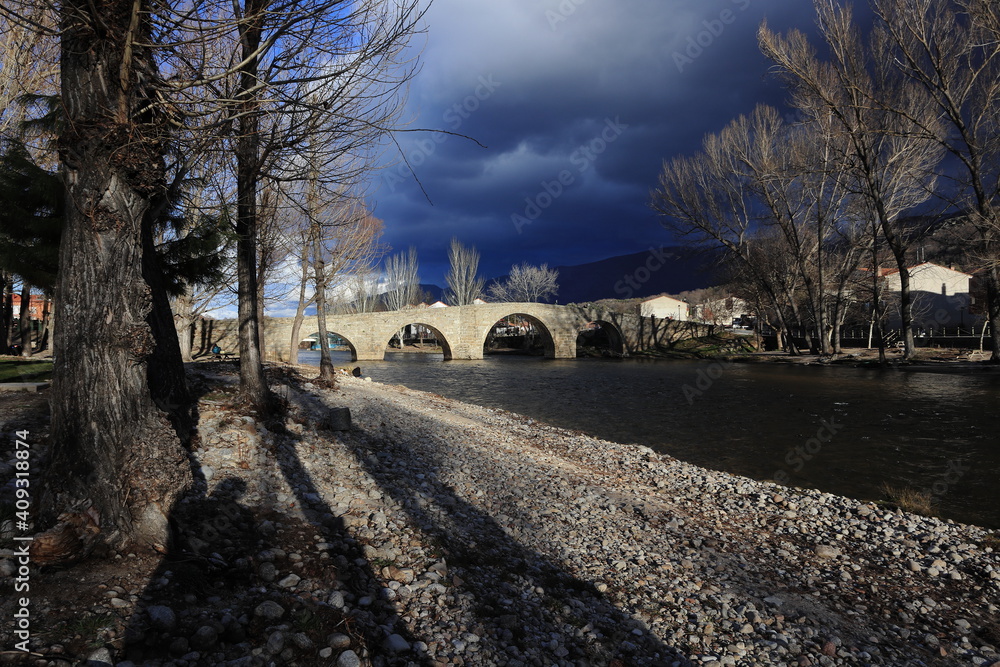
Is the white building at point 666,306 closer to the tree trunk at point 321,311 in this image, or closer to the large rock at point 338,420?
the tree trunk at point 321,311

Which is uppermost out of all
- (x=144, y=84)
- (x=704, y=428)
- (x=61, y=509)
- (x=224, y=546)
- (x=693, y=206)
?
(x=693, y=206)

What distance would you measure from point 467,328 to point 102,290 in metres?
38.7

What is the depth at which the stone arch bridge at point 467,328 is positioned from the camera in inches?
1460

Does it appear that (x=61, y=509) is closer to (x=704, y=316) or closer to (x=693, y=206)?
(x=693, y=206)

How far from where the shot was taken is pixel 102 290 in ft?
9.85

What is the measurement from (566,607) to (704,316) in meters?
70.2

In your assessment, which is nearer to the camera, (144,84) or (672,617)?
(144,84)

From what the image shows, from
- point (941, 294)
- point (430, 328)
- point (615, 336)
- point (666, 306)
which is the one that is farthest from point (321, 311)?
point (666, 306)

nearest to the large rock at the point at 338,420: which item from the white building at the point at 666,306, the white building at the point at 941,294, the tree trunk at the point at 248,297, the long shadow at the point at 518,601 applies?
the tree trunk at the point at 248,297

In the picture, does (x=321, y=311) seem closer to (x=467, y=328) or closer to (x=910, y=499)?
(x=910, y=499)

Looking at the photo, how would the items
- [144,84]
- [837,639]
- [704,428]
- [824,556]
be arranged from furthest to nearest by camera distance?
[704,428]
[824,556]
[837,639]
[144,84]

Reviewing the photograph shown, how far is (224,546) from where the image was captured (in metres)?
3.32

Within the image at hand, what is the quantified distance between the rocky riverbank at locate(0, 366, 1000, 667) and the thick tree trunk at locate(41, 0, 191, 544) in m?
0.42

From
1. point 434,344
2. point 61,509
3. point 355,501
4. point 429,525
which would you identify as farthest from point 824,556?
point 434,344
